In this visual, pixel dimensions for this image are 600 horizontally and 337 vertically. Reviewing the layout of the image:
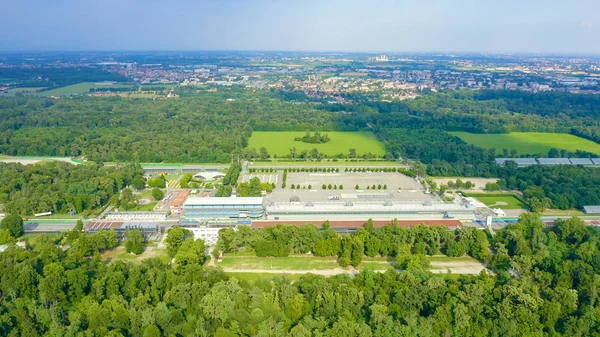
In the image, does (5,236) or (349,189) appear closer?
(5,236)

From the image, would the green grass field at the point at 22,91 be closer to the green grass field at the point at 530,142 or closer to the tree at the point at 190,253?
the tree at the point at 190,253

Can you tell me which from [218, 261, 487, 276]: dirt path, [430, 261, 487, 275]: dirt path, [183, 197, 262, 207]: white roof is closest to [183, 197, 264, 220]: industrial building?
[183, 197, 262, 207]: white roof

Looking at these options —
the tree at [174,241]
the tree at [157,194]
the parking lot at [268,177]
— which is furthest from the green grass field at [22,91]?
the tree at [174,241]

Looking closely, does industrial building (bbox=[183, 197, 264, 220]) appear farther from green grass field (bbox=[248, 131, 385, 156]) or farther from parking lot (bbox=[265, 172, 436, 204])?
green grass field (bbox=[248, 131, 385, 156])

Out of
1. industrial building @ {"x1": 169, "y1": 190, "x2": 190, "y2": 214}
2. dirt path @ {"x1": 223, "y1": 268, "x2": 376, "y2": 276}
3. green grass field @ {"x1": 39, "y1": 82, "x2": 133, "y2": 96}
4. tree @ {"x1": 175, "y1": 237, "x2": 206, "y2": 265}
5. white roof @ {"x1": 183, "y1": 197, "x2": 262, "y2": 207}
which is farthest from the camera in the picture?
green grass field @ {"x1": 39, "y1": 82, "x2": 133, "y2": 96}

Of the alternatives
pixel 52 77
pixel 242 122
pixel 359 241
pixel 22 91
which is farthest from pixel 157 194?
pixel 52 77

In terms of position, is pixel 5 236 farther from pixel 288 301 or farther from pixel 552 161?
pixel 552 161

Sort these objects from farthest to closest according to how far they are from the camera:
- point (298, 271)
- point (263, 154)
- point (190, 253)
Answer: point (263, 154)
point (298, 271)
point (190, 253)
